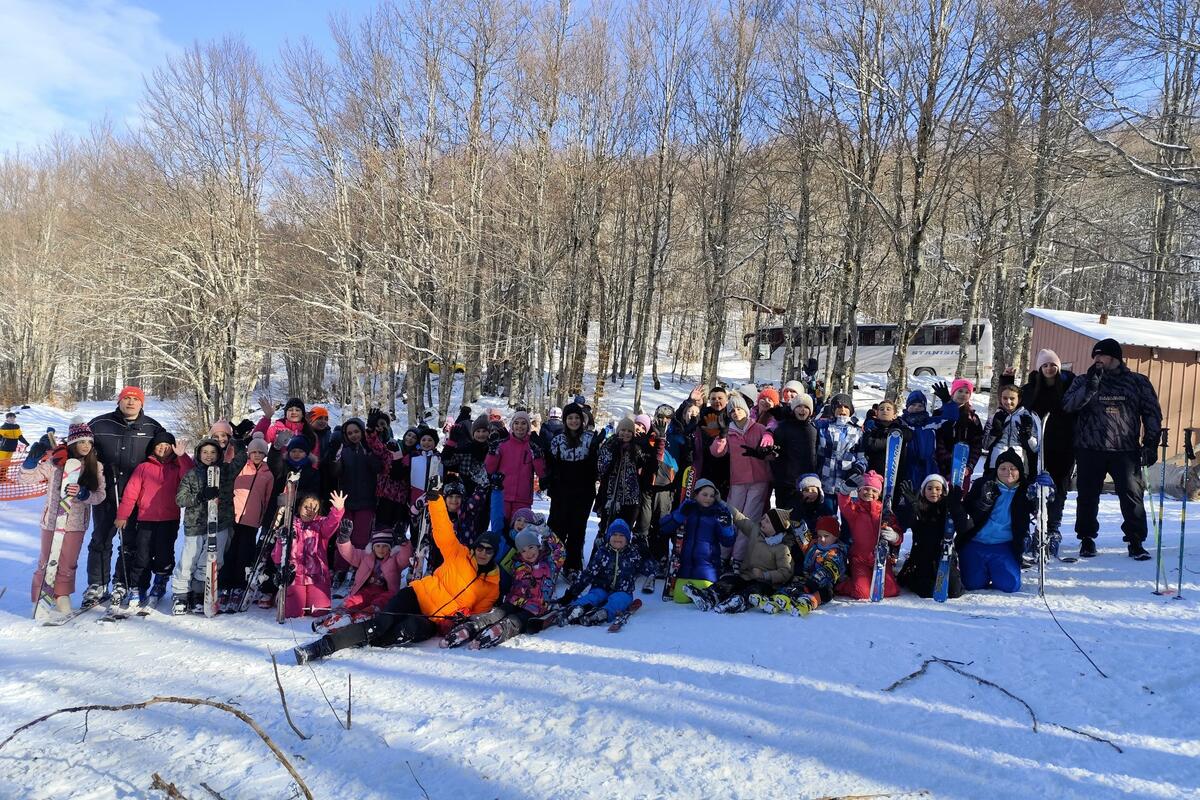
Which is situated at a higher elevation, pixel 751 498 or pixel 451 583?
pixel 751 498

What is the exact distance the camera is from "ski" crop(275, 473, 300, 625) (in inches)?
221

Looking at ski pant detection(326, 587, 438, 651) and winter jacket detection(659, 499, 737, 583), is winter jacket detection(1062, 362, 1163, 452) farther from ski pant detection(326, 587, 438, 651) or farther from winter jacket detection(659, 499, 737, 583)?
ski pant detection(326, 587, 438, 651)

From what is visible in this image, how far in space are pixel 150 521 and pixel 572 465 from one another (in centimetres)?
361

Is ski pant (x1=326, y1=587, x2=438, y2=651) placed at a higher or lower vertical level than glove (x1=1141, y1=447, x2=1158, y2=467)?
lower

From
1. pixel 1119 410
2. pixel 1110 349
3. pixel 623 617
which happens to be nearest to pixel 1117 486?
pixel 1119 410

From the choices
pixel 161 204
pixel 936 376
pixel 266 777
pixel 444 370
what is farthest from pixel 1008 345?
pixel 266 777

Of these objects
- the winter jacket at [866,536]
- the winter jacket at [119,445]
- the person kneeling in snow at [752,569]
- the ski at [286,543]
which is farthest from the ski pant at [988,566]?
the winter jacket at [119,445]

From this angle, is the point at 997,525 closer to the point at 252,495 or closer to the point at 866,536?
the point at 866,536

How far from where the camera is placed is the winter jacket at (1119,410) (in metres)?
5.69

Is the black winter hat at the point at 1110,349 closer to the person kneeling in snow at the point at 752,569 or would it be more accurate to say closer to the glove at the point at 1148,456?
the glove at the point at 1148,456

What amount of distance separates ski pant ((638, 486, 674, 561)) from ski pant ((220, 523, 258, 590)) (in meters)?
3.44

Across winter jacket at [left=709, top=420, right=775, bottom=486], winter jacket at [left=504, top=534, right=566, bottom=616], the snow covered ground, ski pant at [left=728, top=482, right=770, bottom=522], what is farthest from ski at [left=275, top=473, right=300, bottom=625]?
ski pant at [left=728, top=482, right=770, bottom=522]

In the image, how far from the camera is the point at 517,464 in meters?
6.69

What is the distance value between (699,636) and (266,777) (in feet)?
8.77
